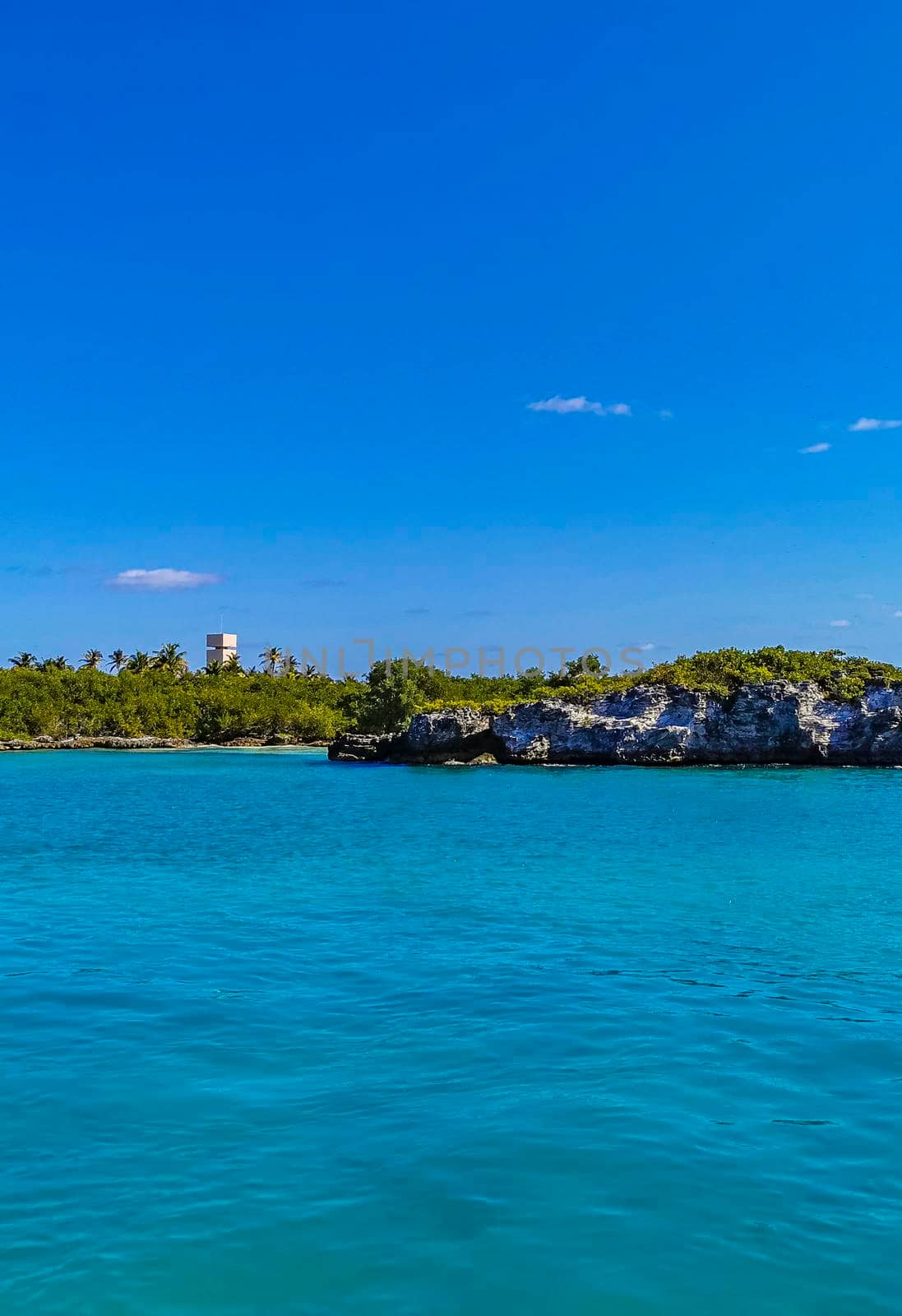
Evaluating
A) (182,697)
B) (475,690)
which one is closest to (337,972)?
(475,690)

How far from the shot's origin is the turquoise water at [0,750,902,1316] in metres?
5.60

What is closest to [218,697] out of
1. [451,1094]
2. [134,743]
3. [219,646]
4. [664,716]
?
[134,743]

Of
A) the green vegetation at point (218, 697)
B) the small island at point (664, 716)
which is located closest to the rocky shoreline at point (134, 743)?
the green vegetation at point (218, 697)

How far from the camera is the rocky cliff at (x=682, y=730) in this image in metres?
62.3

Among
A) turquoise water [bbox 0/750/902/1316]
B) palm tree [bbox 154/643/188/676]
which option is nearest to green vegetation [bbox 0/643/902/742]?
palm tree [bbox 154/643/188/676]

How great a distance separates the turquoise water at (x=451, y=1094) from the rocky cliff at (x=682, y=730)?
146ft

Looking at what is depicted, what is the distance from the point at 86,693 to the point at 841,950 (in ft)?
354

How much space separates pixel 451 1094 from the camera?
323 inches

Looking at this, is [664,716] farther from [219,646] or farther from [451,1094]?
[219,646]

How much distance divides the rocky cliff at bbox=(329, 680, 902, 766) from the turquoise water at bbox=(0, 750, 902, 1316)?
44647 mm

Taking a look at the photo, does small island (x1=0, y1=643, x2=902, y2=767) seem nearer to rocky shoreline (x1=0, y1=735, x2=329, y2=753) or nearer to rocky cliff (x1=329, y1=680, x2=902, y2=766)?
rocky cliff (x1=329, y1=680, x2=902, y2=766)

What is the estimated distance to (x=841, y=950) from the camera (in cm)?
1325

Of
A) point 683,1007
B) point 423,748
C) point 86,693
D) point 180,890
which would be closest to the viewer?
point 683,1007

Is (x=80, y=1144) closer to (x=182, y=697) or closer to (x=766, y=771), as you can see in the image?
(x=766, y=771)
